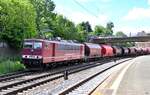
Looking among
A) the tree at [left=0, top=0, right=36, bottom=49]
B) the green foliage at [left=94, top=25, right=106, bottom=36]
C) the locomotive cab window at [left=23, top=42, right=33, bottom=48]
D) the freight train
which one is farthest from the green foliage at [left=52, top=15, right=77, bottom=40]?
the green foliage at [left=94, top=25, right=106, bottom=36]

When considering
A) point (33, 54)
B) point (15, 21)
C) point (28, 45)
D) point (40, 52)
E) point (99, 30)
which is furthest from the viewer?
point (99, 30)

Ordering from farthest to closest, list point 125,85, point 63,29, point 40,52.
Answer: point 63,29 < point 40,52 < point 125,85

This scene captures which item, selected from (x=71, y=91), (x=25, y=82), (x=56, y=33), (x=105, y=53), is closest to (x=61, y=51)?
(x=25, y=82)

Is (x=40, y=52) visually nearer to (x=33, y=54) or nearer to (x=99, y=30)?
(x=33, y=54)

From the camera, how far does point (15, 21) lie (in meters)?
52.4

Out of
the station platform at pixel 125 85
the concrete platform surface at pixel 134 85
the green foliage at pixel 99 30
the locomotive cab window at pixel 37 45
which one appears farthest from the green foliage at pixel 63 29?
the green foliage at pixel 99 30

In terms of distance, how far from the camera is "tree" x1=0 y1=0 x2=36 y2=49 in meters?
50.2

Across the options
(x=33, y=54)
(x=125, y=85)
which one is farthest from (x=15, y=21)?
(x=125, y=85)

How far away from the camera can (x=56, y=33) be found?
302ft

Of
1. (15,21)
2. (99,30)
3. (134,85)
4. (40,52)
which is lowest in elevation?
(134,85)

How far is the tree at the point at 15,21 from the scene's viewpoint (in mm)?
50156

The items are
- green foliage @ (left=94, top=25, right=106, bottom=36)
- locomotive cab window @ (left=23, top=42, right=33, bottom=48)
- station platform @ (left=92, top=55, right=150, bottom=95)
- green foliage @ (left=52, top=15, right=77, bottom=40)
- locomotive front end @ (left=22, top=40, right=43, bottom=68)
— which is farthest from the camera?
green foliage @ (left=94, top=25, right=106, bottom=36)

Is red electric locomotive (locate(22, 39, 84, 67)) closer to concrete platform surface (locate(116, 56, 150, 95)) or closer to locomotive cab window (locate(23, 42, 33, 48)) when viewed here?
locomotive cab window (locate(23, 42, 33, 48))

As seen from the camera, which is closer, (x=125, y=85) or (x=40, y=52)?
(x=125, y=85)
